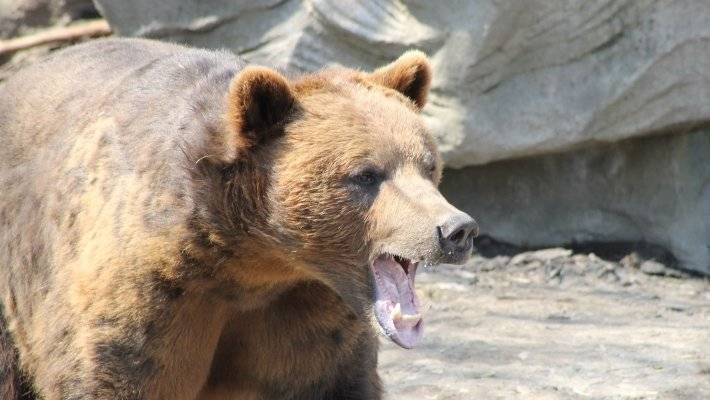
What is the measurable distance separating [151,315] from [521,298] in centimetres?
383

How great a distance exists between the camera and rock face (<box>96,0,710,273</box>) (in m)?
8.00

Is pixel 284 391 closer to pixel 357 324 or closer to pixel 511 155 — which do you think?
pixel 357 324

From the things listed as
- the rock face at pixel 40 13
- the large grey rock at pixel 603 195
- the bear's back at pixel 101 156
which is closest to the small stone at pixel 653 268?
the large grey rock at pixel 603 195

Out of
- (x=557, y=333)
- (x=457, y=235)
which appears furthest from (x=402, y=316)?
(x=557, y=333)

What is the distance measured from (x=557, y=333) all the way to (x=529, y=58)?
6.70 feet

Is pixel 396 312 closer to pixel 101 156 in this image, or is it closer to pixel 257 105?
pixel 257 105

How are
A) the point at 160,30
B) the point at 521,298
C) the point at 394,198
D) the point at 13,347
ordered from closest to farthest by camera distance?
the point at 394,198 → the point at 13,347 → the point at 521,298 → the point at 160,30

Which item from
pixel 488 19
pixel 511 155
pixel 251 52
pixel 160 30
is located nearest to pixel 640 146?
pixel 511 155

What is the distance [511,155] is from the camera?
337 inches

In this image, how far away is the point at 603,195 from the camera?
8727mm

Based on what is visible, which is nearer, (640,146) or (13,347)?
(13,347)

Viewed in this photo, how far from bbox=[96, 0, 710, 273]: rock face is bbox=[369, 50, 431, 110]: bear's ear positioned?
125 inches

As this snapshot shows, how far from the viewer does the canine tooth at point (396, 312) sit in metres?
4.14

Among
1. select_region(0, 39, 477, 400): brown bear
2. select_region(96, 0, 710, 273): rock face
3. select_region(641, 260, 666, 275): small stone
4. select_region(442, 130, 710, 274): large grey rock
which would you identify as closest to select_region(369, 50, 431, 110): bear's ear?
select_region(0, 39, 477, 400): brown bear
